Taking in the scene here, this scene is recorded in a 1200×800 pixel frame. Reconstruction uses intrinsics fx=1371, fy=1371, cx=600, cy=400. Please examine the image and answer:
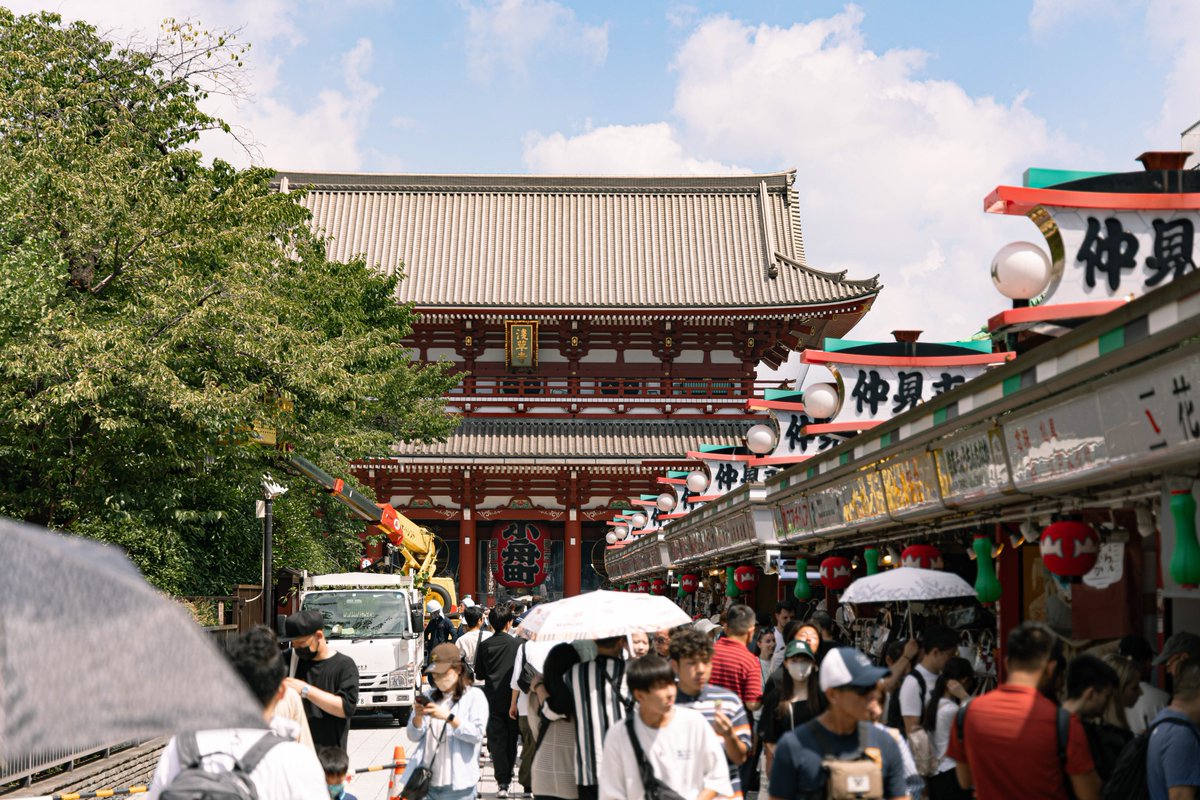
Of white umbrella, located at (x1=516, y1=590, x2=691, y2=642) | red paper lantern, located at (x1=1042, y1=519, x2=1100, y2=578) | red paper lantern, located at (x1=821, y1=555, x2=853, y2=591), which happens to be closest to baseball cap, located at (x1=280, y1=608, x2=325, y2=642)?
white umbrella, located at (x1=516, y1=590, x2=691, y2=642)

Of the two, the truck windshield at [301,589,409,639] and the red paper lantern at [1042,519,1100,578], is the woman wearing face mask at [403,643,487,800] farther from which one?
the truck windshield at [301,589,409,639]

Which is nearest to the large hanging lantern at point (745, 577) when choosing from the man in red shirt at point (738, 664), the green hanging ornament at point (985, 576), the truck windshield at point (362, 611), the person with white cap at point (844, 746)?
the truck windshield at point (362, 611)

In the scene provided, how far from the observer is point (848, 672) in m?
4.76

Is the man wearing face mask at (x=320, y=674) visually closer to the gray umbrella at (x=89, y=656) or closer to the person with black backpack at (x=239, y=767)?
the person with black backpack at (x=239, y=767)

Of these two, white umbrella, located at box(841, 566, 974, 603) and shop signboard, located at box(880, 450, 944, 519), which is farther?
white umbrella, located at box(841, 566, 974, 603)

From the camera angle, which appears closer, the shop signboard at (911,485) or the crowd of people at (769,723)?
the crowd of people at (769,723)

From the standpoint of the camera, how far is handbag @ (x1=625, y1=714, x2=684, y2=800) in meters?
5.33

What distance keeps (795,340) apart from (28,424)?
90.6ft

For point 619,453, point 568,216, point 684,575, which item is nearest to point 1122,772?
point 684,575

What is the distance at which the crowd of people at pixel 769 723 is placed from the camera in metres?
4.79

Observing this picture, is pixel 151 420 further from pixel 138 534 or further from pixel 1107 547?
pixel 1107 547

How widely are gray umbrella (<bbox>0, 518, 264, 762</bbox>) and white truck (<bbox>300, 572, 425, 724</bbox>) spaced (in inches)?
582

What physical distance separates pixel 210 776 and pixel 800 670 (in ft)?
13.0

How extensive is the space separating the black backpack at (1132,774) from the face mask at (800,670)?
7.63ft
